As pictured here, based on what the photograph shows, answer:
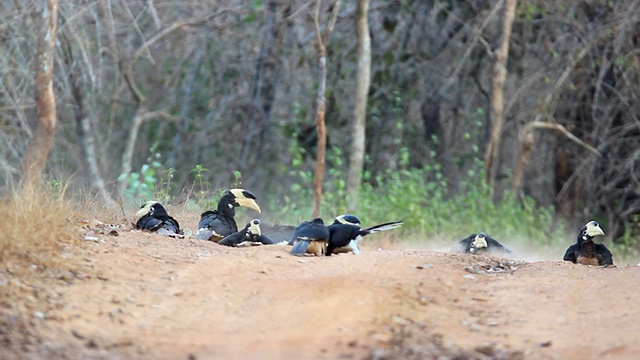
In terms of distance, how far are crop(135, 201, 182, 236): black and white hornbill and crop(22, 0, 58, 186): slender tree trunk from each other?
108 inches

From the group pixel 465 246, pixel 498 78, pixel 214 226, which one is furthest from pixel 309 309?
pixel 498 78

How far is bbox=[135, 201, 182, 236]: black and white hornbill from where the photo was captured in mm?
10633

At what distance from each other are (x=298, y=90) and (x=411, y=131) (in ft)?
8.33

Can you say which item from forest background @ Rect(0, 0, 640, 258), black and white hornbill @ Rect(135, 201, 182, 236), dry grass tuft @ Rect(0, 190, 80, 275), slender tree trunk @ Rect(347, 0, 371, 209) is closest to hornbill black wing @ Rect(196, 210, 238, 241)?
black and white hornbill @ Rect(135, 201, 182, 236)

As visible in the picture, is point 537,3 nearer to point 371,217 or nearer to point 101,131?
point 371,217

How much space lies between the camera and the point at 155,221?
10.7m

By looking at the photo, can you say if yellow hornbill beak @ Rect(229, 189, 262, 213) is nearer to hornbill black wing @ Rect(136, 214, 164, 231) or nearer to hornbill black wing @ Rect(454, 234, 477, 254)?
hornbill black wing @ Rect(136, 214, 164, 231)

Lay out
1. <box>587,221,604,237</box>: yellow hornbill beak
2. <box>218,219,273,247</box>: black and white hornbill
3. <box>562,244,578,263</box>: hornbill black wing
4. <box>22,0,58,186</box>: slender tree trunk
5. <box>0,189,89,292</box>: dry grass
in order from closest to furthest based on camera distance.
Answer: <box>0,189,89,292</box>: dry grass
<box>218,219,273,247</box>: black and white hornbill
<box>587,221,604,237</box>: yellow hornbill beak
<box>562,244,578,263</box>: hornbill black wing
<box>22,0,58,186</box>: slender tree trunk

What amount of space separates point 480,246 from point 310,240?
9.78 feet

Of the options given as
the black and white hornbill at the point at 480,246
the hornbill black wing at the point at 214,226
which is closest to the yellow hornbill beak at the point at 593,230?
the black and white hornbill at the point at 480,246

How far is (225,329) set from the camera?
21.3 feet

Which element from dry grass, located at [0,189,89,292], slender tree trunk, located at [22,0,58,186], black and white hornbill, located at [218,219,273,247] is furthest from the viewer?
slender tree trunk, located at [22,0,58,186]

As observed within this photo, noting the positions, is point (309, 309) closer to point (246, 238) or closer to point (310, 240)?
point (310, 240)

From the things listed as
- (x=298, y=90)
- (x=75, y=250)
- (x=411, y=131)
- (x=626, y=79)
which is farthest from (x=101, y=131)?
(x=75, y=250)
